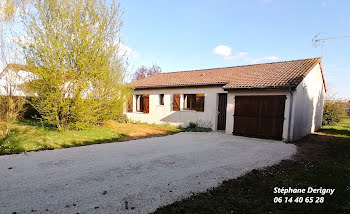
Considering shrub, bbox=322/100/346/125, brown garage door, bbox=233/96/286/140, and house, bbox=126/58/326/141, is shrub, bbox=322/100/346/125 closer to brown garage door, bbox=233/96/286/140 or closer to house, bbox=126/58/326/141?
house, bbox=126/58/326/141

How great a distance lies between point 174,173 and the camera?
455 centimetres

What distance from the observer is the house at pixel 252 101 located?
372 inches

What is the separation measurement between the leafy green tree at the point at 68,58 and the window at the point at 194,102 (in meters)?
6.03

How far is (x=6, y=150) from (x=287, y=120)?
11.1 m

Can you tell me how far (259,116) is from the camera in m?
10.0

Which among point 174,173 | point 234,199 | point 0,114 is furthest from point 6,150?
point 234,199

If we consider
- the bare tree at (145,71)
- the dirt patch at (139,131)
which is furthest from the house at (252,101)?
the bare tree at (145,71)

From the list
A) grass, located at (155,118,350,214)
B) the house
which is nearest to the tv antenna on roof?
the house

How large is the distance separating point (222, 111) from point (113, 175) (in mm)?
9287

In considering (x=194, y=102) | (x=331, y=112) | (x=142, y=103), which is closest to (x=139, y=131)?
(x=194, y=102)

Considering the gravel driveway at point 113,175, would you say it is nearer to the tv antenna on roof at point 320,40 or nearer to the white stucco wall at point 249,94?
the white stucco wall at point 249,94

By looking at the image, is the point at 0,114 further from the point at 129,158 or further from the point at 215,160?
the point at 215,160

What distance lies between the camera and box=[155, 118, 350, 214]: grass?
2.84 metres

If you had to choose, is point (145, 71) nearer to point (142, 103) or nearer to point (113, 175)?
point (142, 103)
